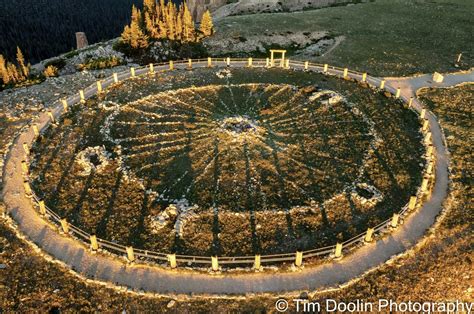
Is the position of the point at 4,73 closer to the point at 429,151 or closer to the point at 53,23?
the point at 53,23

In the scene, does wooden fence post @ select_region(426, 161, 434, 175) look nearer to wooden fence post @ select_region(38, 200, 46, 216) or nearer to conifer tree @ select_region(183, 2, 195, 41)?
wooden fence post @ select_region(38, 200, 46, 216)

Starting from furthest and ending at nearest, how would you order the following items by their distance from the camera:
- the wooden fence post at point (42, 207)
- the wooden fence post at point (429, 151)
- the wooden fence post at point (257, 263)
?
the wooden fence post at point (429, 151)
the wooden fence post at point (42, 207)
the wooden fence post at point (257, 263)

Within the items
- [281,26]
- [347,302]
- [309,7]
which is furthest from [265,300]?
[309,7]

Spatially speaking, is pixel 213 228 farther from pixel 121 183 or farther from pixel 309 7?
pixel 309 7

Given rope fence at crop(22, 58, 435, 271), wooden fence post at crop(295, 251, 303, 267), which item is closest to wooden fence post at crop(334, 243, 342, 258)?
rope fence at crop(22, 58, 435, 271)

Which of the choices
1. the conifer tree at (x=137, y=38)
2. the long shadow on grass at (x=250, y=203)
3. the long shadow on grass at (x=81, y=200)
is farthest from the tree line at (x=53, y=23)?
the long shadow on grass at (x=250, y=203)

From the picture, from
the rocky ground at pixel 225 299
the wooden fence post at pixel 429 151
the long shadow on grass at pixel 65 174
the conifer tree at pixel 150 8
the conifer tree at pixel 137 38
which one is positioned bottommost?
the rocky ground at pixel 225 299

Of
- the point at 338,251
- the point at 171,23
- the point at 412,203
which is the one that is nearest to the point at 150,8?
the point at 171,23

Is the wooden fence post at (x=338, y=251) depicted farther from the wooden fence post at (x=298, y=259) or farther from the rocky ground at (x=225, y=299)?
the wooden fence post at (x=298, y=259)
